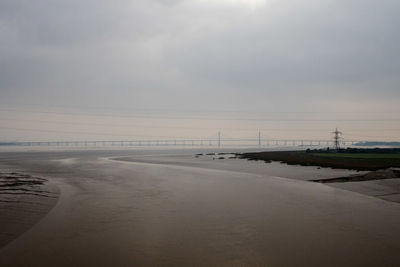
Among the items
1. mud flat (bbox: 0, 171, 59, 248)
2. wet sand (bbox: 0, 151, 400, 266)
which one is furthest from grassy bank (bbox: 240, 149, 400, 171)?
mud flat (bbox: 0, 171, 59, 248)

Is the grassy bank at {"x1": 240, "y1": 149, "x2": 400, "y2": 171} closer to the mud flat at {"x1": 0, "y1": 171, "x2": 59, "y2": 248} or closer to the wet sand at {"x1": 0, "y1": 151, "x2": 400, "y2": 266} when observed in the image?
the wet sand at {"x1": 0, "y1": 151, "x2": 400, "y2": 266}

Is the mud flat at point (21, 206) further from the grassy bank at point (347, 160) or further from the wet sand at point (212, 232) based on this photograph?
the grassy bank at point (347, 160)

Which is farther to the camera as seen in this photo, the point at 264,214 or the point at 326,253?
the point at 264,214

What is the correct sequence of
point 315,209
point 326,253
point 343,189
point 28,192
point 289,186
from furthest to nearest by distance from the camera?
point 289,186 < point 343,189 < point 28,192 < point 315,209 < point 326,253

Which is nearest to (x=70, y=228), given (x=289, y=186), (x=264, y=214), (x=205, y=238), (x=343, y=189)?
(x=205, y=238)

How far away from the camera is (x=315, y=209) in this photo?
39.2 ft

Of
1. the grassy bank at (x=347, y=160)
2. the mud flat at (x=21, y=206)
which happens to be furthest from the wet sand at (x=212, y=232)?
the grassy bank at (x=347, y=160)

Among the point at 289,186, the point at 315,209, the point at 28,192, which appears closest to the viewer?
the point at 315,209

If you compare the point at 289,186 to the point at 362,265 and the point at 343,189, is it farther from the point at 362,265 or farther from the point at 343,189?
the point at 362,265

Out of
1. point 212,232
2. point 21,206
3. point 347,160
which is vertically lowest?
point 212,232

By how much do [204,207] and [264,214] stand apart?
2511 mm

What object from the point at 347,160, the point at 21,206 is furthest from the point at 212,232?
the point at 347,160

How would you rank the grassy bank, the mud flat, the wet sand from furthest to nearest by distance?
the grassy bank
the mud flat
the wet sand

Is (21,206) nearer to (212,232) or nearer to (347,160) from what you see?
(212,232)
